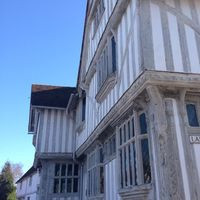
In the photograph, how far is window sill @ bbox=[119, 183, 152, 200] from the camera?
4.15 meters

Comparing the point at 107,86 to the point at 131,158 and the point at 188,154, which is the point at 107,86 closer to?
the point at 131,158

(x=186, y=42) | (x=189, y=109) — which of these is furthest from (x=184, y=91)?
(x=186, y=42)

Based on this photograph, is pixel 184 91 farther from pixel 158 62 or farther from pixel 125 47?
pixel 125 47

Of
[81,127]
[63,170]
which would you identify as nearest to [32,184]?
[63,170]

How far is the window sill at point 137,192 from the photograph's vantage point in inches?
163

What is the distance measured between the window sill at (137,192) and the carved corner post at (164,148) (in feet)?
0.87

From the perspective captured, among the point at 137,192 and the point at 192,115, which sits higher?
the point at 192,115

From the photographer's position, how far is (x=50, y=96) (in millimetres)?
12445

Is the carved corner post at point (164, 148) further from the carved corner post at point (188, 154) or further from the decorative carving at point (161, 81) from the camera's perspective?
the carved corner post at point (188, 154)

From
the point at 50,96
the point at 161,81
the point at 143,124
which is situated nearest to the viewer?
the point at 161,81

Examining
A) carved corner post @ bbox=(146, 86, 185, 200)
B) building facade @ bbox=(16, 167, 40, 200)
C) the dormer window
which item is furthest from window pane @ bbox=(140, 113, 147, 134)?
building facade @ bbox=(16, 167, 40, 200)

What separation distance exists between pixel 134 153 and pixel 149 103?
3.52ft

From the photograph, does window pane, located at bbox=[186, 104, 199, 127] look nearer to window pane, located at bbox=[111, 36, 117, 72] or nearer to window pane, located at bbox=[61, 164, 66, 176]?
window pane, located at bbox=[111, 36, 117, 72]

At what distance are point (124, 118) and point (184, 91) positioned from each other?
1.55m
